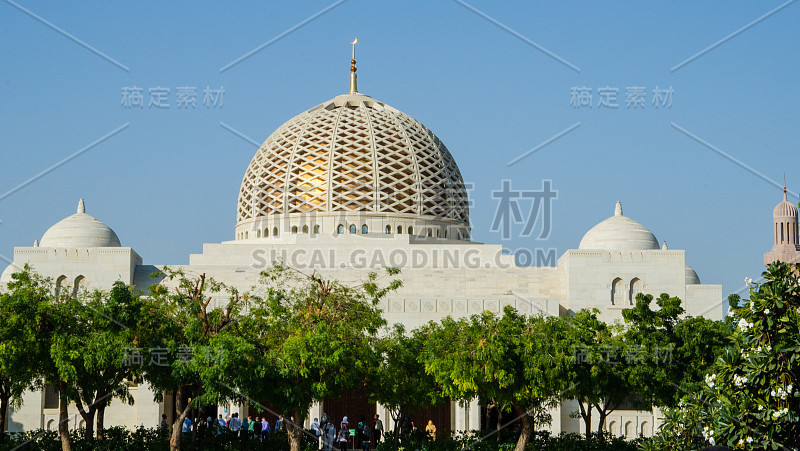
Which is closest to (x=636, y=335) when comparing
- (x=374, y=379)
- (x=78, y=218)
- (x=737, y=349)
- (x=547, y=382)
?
(x=547, y=382)

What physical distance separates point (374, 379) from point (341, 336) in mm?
1384

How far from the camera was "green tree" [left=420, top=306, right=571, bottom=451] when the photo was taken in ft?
64.4

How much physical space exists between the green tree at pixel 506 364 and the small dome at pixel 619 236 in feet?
37.2

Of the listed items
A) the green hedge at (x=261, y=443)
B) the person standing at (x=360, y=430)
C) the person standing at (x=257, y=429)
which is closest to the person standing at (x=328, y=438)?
the green hedge at (x=261, y=443)

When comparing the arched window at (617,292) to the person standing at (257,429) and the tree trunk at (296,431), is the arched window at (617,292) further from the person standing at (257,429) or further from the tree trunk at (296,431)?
the tree trunk at (296,431)

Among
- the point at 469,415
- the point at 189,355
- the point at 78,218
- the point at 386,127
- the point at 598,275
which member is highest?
the point at 386,127

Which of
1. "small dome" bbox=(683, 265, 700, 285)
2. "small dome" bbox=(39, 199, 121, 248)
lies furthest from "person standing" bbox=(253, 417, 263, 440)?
"small dome" bbox=(683, 265, 700, 285)

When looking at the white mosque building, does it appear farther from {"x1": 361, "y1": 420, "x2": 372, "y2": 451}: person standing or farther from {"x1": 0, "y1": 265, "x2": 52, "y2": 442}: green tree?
{"x1": 0, "y1": 265, "x2": 52, "y2": 442}: green tree

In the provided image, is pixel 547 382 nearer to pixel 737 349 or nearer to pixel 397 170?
pixel 737 349

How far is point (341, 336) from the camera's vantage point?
63.2 ft

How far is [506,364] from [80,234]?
1766 centimetres

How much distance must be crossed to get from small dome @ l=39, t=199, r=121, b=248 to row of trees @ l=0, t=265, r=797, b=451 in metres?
11.4

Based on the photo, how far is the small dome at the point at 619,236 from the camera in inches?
1254

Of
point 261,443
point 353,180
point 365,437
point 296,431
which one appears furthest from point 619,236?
point 296,431
